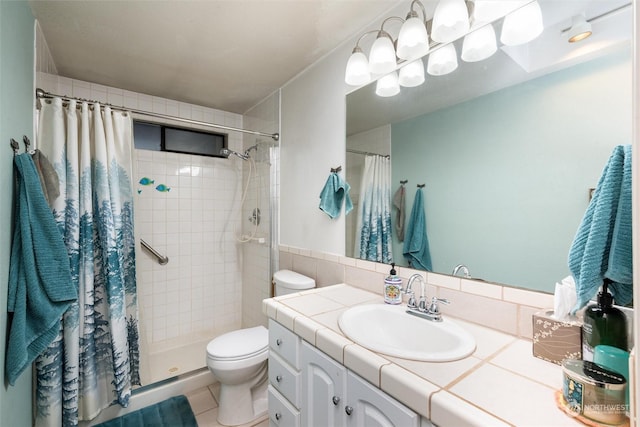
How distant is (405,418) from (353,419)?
22cm

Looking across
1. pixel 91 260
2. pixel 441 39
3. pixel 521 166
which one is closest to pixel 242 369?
pixel 91 260

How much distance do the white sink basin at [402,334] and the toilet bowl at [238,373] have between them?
0.89 meters

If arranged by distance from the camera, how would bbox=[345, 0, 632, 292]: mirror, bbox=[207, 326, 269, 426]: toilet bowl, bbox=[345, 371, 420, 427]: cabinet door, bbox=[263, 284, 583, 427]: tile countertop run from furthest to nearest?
bbox=[207, 326, 269, 426]: toilet bowl, bbox=[345, 0, 632, 292]: mirror, bbox=[345, 371, 420, 427]: cabinet door, bbox=[263, 284, 583, 427]: tile countertop

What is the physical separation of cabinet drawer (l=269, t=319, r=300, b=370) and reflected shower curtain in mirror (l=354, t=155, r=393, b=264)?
579mm

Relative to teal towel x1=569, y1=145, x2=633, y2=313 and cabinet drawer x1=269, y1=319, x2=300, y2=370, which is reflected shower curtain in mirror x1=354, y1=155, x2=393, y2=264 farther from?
teal towel x1=569, y1=145, x2=633, y2=313

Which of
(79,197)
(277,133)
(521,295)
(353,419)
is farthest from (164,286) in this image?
(521,295)

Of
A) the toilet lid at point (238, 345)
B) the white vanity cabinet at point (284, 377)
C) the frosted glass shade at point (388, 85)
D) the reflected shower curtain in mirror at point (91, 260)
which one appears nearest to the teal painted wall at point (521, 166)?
the frosted glass shade at point (388, 85)

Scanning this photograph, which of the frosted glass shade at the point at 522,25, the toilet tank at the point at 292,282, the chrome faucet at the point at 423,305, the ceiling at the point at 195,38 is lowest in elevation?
the toilet tank at the point at 292,282

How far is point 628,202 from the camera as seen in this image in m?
0.62

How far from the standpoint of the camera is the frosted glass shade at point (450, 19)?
102cm

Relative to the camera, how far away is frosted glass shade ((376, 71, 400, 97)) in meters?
1.39

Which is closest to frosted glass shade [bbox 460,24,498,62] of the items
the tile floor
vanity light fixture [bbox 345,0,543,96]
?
vanity light fixture [bbox 345,0,543,96]

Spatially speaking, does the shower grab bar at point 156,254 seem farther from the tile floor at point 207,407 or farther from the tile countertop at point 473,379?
the tile countertop at point 473,379

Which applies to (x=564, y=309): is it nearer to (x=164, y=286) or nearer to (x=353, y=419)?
(x=353, y=419)
